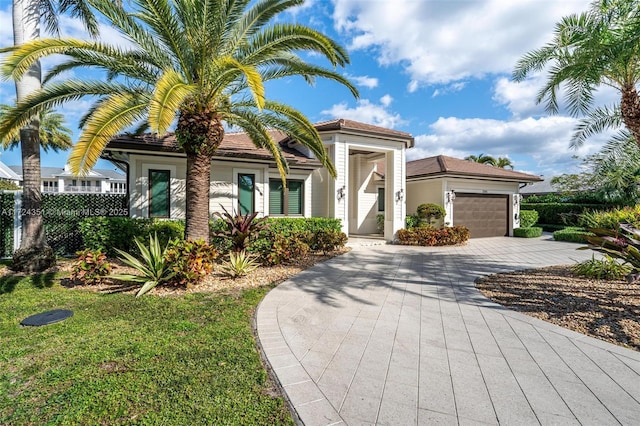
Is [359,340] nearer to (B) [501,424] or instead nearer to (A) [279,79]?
(B) [501,424]

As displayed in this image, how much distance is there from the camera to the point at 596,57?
7238mm

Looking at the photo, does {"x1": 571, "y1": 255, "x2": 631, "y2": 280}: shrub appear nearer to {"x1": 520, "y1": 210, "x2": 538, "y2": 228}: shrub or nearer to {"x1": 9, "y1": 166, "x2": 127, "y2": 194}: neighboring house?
{"x1": 520, "y1": 210, "x2": 538, "y2": 228}: shrub

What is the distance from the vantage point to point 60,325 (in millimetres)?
4570

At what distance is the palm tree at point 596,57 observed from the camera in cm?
698

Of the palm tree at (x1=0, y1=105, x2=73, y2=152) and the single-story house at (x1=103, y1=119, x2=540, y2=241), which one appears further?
the palm tree at (x1=0, y1=105, x2=73, y2=152)

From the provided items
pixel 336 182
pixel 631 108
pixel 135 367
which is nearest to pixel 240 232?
pixel 135 367

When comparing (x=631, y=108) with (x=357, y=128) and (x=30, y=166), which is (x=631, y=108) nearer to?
(x=357, y=128)

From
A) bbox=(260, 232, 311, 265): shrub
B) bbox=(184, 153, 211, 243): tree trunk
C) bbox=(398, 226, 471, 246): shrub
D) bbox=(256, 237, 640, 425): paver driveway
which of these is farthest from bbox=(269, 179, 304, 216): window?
bbox=(256, 237, 640, 425): paver driveway

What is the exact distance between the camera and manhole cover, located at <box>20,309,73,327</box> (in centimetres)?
467

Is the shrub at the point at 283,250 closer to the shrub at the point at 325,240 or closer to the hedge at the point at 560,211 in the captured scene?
the shrub at the point at 325,240

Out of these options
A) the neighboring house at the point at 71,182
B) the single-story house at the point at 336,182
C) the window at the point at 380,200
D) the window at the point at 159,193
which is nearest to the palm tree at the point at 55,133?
the neighboring house at the point at 71,182

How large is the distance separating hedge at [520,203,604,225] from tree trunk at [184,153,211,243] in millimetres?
23606

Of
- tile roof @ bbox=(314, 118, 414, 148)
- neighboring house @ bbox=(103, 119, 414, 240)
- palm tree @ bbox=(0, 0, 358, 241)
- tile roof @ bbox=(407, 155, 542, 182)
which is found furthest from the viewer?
tile roof @ bbox=(407, 155, 542, 182)

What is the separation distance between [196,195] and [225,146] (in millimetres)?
5786
